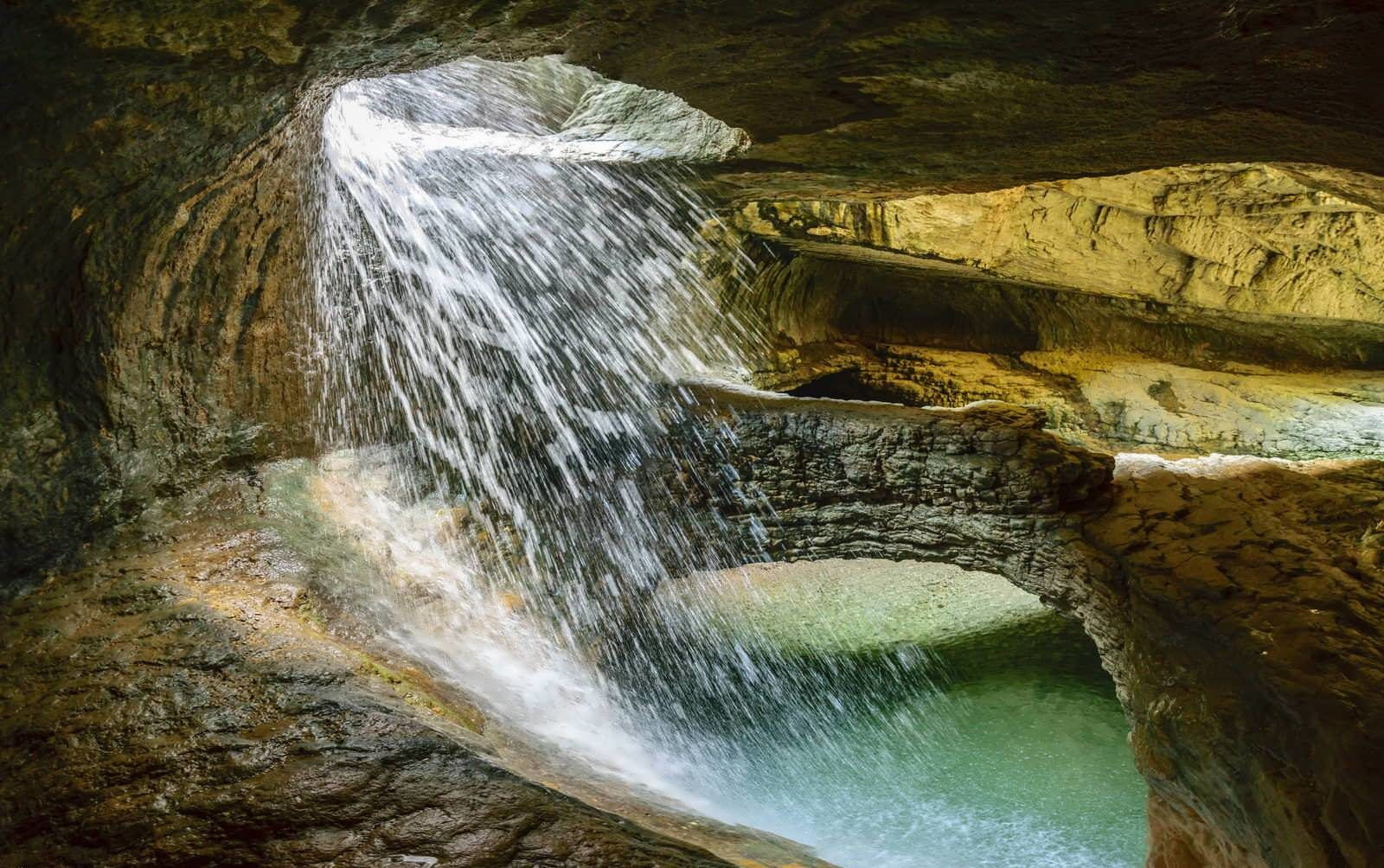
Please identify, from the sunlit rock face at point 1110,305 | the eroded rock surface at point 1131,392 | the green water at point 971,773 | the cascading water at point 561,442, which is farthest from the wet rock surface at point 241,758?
the eroded rock surface at point 1131,392

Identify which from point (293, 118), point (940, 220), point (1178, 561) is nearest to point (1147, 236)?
point (940, 220)

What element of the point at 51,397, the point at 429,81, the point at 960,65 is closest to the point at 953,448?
the point at 960,65

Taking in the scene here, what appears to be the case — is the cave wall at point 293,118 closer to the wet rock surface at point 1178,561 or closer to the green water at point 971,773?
the wet rock surface at point 1178,561

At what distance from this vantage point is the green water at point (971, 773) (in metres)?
5.43

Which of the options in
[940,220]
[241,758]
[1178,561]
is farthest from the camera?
[940,220]

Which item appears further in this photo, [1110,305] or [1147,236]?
[1110,305]

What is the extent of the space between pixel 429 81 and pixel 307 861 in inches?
351

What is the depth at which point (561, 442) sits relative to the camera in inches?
241

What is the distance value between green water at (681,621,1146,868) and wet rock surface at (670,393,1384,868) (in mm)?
1748

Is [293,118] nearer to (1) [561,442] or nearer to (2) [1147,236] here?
(1) [561,442]

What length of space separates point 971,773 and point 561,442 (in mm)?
3903

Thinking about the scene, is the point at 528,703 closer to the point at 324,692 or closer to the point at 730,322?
the point at 324,692

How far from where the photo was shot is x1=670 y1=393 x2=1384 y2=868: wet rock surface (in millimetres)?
2529

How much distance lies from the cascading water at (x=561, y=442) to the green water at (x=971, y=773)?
1.6 inches
